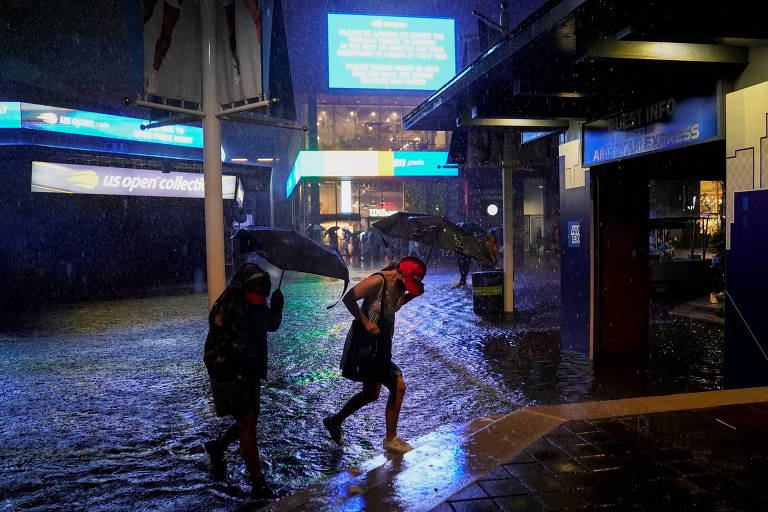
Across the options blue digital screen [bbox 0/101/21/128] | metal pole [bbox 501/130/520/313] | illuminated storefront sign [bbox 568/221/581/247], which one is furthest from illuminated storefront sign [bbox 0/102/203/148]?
illuminated storefront sign [bbox 568/221/581/247]

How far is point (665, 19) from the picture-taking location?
5.29m

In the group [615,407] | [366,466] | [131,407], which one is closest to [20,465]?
[131,407]

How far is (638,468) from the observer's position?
3.74 meters

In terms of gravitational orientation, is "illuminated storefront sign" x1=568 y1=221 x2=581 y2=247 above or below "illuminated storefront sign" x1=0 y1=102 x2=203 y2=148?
below

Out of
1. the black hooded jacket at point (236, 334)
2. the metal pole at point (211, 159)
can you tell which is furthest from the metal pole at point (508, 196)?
the black hooded jacket at point (236, 334)

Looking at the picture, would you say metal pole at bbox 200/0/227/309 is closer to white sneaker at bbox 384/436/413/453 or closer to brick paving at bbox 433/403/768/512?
white sneaker at bbox 384/436/413/453

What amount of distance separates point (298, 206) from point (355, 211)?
7411mm

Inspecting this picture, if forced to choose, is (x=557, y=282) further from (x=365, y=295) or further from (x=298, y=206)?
(x=298, y=206)

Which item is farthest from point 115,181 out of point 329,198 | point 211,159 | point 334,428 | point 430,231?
point 329,198

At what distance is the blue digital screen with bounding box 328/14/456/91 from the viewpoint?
125 ft

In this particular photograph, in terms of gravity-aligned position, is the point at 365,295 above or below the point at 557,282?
above

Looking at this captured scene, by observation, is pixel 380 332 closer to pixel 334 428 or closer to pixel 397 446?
pixel 397 446

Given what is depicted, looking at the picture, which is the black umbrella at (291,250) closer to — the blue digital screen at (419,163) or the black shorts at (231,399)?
the black shorts at (231,399)

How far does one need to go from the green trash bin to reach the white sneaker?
8.29 meters
